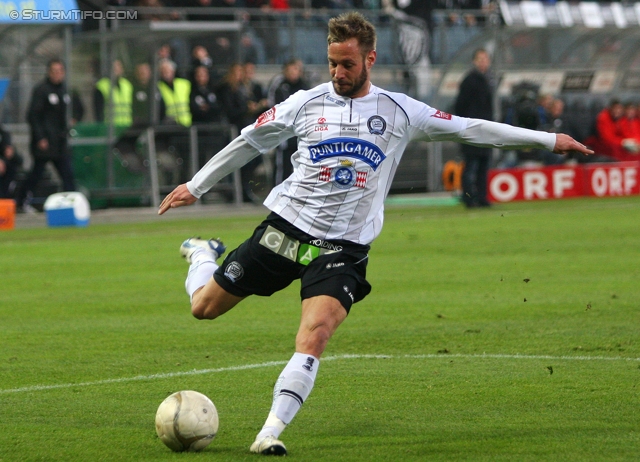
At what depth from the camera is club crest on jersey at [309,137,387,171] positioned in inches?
240

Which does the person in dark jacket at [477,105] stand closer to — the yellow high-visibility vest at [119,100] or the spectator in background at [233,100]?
the spectator in background at [233,100]

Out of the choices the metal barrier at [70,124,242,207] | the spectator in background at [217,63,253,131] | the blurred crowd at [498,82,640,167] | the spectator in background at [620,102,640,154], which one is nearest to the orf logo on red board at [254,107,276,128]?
the spectator in background at [217,63,253,131]

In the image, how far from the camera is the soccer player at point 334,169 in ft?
19.7

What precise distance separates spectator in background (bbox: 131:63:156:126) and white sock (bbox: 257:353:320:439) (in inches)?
678

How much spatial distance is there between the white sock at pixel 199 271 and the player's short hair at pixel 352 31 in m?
1.68

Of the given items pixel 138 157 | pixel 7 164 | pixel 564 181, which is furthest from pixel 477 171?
pixel 7 164

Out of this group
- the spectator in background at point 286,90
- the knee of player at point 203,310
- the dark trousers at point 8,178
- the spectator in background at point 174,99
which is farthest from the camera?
the spectator in background at point 174,99

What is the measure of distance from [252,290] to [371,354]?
7.13 feet

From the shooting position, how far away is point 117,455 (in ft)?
18.0

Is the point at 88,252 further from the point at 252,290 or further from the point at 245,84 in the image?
the point at 252,290

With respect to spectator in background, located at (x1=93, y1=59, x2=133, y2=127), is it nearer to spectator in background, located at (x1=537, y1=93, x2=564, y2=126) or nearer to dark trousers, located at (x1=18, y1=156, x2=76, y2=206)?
dark trousers, located at (x1=18, y1=156, x2=76, y2=206)

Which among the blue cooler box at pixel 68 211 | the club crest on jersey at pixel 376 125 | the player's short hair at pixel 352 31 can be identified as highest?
the player's short hair at pixel 352 31

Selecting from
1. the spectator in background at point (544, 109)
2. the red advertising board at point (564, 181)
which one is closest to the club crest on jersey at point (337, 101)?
the red advertising board at point (564, 181)

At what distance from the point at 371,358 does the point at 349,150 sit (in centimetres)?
240
